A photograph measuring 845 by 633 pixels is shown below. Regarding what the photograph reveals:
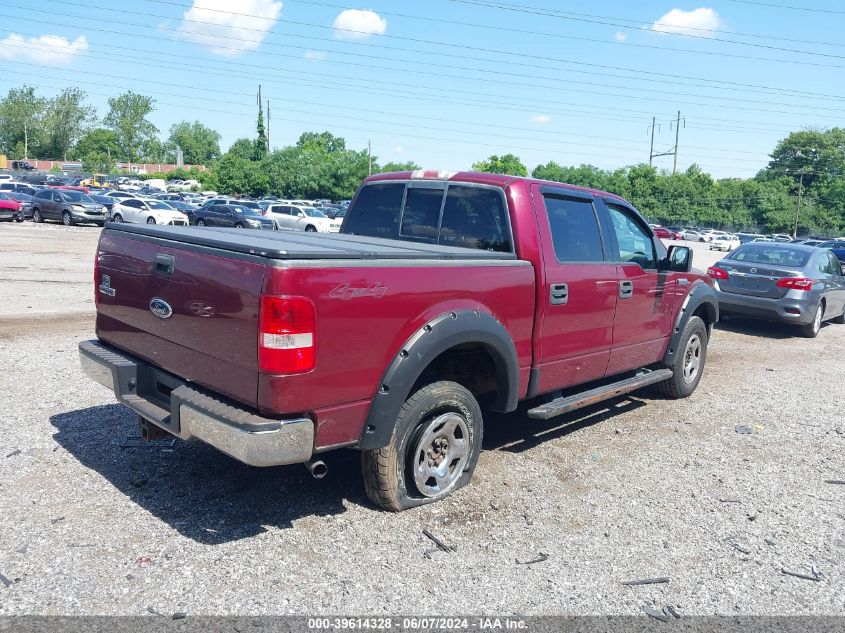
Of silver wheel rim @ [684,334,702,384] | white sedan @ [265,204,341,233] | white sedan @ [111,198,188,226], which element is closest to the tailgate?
silver wheel rim @ [684,334,702,384]

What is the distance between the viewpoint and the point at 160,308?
12.7 ft

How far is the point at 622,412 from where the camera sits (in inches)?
261

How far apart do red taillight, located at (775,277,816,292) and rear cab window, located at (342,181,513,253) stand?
322 inches

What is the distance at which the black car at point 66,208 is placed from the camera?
32094 millimetres

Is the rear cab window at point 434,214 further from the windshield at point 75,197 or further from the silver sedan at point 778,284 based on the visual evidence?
the windshield at point 75,197

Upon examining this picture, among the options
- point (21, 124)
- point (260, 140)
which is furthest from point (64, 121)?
point (260, 140)

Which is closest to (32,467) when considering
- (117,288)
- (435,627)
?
(117,288)

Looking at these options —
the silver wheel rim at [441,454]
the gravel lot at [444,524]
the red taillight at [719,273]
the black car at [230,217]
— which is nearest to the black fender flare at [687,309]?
the gravel lot at [444,524]

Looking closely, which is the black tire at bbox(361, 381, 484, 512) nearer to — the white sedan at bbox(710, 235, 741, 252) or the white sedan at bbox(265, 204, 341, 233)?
the white sedan at bbox(265, 204, 341, 233)

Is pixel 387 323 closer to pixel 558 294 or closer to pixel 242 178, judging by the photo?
pixel 558 294

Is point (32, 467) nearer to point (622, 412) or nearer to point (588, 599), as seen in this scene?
point (588, 599)

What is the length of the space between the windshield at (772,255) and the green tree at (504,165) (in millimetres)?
84231

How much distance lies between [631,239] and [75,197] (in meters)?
33.2

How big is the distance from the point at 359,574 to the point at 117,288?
91.0 inches
